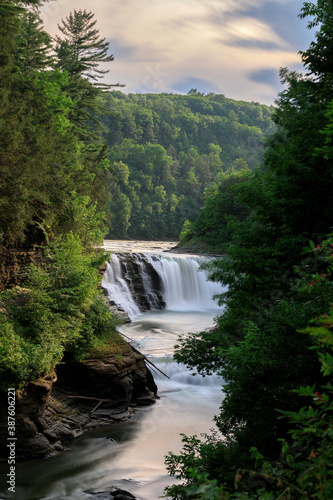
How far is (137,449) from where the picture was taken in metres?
11.0

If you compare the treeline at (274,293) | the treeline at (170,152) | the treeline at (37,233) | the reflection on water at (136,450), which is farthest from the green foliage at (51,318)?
the treeline at (170,152)

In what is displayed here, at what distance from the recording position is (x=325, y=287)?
5270 millimetres

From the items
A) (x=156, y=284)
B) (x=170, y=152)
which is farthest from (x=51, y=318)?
(x=170, y=152)

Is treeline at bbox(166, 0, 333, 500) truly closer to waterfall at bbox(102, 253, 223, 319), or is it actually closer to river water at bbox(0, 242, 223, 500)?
river water at bbox(0, 242, 223, 500)

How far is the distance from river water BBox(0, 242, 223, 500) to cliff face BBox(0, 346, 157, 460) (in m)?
0.34

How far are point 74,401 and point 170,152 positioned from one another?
340 ft

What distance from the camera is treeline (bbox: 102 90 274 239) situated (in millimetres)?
84875

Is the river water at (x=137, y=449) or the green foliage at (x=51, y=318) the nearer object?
the river water at (x=137, y=449)

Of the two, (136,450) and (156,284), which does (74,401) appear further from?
(156,284)

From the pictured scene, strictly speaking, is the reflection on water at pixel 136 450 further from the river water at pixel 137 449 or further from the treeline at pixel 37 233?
the treeline at pixel 37 233

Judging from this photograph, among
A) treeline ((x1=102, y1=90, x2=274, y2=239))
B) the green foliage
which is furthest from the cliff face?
treeline ((x1=102, y1=90, x2=274, y2=239))

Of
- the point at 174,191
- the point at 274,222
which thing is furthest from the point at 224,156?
the point at 274,222

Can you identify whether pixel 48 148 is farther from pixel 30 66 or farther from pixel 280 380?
pixel 280 380

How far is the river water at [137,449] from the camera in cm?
909
